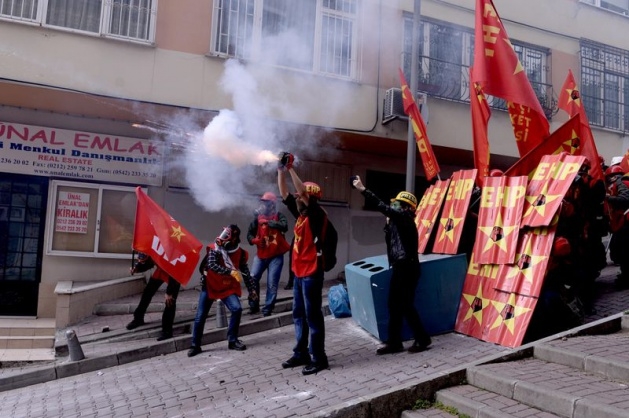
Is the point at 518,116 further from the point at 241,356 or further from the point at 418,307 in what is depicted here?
the point at 241,356

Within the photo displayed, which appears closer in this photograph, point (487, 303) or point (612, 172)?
point (487, 303)

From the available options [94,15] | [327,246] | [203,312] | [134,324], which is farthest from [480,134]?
[94,15]

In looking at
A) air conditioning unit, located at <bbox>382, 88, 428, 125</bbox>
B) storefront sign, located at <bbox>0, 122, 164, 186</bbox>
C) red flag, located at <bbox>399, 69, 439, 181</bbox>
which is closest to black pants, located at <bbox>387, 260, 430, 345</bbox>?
red flag, located at <bbox>399, 69, 439, 181</bbox>

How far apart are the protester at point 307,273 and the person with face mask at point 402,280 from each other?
1.83 ft

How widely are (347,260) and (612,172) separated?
5493mm

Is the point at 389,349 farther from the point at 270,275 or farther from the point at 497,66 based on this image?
the point at 497,66

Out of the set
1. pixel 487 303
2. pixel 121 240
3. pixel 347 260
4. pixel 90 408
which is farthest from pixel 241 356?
pixel 347 260

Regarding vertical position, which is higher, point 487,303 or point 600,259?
point 600,259

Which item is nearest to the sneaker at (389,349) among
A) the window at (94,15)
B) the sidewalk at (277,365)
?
the sidewalk at (277,365)

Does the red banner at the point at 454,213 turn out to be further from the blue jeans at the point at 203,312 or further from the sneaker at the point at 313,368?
the blue jeans at the point at 203,312

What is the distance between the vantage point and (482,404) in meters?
3.99

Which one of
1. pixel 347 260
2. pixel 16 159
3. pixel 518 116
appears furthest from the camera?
pixel 347 260

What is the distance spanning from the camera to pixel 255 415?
165 inches

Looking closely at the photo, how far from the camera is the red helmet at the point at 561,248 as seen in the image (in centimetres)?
532
